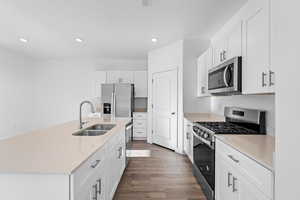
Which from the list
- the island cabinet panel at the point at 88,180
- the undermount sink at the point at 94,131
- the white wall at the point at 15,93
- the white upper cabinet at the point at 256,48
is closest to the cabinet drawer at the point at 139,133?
the undermount sink at the point at 94,131

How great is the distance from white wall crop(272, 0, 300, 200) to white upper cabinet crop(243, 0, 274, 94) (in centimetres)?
71

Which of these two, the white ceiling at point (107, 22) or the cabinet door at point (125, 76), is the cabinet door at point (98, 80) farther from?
the white ceiling at point (107, 22)

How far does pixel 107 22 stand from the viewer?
3.36 m

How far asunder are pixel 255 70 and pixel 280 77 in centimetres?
96

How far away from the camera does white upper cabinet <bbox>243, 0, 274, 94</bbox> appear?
5.16 feet

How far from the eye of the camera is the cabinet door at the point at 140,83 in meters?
6.01

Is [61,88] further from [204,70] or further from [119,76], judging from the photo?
[204,70]

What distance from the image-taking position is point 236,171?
1.50m

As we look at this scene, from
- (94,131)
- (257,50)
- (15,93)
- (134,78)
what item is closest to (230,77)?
(257,50)

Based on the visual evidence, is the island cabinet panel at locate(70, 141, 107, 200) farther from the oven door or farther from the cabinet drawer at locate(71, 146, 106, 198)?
the oven door

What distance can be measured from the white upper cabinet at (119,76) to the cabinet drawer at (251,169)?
4565 millimetres

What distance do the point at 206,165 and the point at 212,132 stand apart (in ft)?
1.62

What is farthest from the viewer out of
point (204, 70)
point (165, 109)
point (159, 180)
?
point (165, 109)

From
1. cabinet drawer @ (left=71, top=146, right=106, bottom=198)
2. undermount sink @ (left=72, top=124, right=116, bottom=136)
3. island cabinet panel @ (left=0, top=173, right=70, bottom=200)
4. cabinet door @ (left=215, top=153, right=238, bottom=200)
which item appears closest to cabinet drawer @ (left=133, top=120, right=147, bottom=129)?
undermount sink @ (left=72, top=124, right=116, bottom=136)
